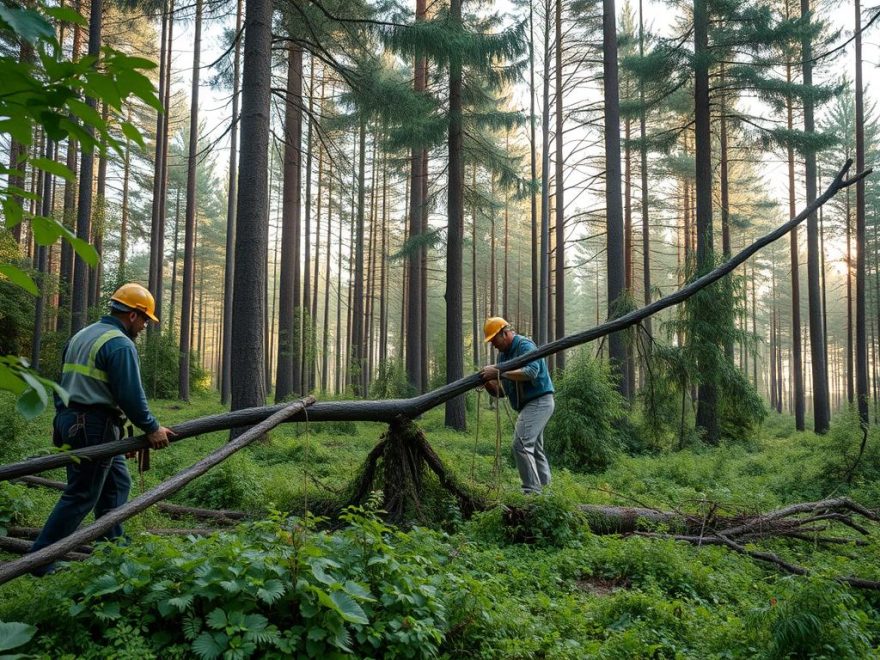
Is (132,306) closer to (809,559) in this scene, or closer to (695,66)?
(809,559)

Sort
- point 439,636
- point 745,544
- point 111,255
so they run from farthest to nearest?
point 111,255
point 745,544
point 439,636

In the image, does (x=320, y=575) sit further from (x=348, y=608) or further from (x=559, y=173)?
Answer: (x=559, y=173)

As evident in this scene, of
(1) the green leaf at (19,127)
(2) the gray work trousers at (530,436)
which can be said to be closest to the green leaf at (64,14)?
(1) the green leaf at (19,127)

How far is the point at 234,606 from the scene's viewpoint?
2846 mm

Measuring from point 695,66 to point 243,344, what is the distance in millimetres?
14473

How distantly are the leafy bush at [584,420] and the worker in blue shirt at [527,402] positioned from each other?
414 centimetres

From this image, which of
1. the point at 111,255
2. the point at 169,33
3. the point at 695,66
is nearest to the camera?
the point at 695,66

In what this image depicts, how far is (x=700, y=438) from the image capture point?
1438cm

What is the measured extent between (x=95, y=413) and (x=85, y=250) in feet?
11.5

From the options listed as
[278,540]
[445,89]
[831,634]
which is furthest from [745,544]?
[445,89]

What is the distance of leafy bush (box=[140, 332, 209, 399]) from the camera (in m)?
20.7

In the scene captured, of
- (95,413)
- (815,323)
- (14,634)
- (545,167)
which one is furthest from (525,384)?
(815,323)

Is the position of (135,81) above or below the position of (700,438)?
above

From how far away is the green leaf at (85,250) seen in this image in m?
1.46
